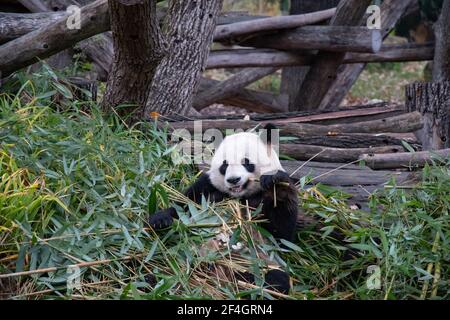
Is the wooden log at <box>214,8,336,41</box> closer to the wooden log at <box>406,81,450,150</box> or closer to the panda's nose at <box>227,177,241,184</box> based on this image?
the wooden log at <box>406,81,450,150</box>

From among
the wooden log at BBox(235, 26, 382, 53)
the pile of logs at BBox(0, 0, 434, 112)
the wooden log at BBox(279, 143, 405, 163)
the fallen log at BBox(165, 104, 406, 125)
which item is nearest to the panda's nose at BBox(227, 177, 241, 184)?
the wooden log at BBox(279, 143, 405, 163)

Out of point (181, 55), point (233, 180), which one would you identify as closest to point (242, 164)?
point (233, 180)

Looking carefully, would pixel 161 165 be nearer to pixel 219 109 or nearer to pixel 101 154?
pixel 101 154

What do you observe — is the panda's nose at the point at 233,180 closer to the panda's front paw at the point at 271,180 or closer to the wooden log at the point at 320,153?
the panda's front paw at the point at 271,180

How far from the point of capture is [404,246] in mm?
3975

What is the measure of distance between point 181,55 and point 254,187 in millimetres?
2133

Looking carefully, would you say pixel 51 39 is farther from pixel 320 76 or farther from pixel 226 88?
pixel 320 76

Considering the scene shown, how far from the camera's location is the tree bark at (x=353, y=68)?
839 centimetres

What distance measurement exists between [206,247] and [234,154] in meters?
0.55

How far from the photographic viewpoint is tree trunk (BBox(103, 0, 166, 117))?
440 cm

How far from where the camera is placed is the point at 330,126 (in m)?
5.58

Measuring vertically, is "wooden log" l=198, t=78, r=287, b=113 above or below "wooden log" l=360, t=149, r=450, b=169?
below

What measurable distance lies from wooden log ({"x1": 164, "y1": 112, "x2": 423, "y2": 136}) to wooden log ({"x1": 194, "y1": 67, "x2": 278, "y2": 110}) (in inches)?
119

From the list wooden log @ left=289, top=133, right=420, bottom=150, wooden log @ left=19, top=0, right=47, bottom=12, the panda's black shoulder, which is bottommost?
the panda's black shoulder
